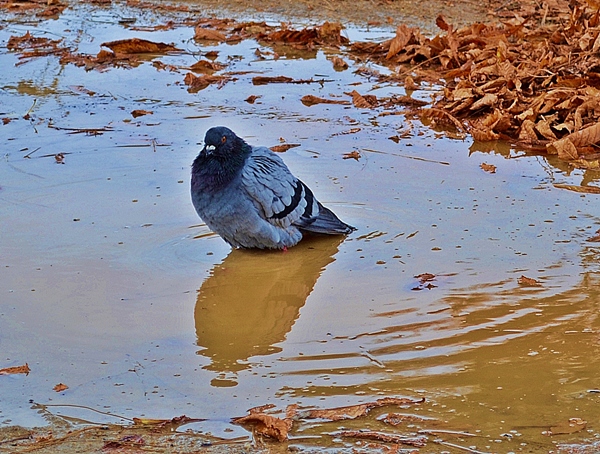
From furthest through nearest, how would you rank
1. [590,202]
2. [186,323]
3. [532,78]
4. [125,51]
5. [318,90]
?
[125,51], [318,90], [532,78], [590,202], [186,323]

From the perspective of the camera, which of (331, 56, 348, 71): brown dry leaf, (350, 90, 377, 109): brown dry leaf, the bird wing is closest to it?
the bird wing

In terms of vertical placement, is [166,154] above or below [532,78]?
below

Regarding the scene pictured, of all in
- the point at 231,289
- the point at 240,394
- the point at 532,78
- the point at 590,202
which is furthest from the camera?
the point at 532,78

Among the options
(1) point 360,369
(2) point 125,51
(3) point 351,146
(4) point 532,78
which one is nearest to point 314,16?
(2) point 125,51

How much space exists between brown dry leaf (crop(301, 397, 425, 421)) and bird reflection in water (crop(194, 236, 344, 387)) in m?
0.50

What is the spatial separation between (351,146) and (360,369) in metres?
3.58

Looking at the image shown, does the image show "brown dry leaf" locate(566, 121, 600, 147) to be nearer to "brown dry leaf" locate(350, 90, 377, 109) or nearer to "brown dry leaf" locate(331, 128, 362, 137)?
"brown dry leaf" locate(331, 128, 362, 137)

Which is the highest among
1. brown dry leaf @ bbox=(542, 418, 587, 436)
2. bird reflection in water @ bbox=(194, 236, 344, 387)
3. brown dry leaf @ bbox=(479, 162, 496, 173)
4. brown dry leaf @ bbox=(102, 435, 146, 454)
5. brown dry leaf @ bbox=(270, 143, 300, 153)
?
brown dry leaf @ bbox=(270, 143, 300, 153)

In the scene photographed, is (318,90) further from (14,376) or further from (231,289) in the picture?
(14,376)

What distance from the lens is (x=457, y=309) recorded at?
459 centimetres

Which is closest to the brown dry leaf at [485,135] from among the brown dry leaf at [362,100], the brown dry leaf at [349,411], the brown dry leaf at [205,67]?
the brown dry leaf at [362,100]

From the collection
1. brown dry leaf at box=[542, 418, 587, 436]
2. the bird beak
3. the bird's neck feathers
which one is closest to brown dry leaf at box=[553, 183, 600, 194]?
the bird's neck feathers

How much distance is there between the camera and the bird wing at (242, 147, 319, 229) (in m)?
5.51

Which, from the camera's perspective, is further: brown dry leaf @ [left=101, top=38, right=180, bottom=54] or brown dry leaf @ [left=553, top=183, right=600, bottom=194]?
brown dry leaf @ [left=101, top=38, right=180, bottom=54]
